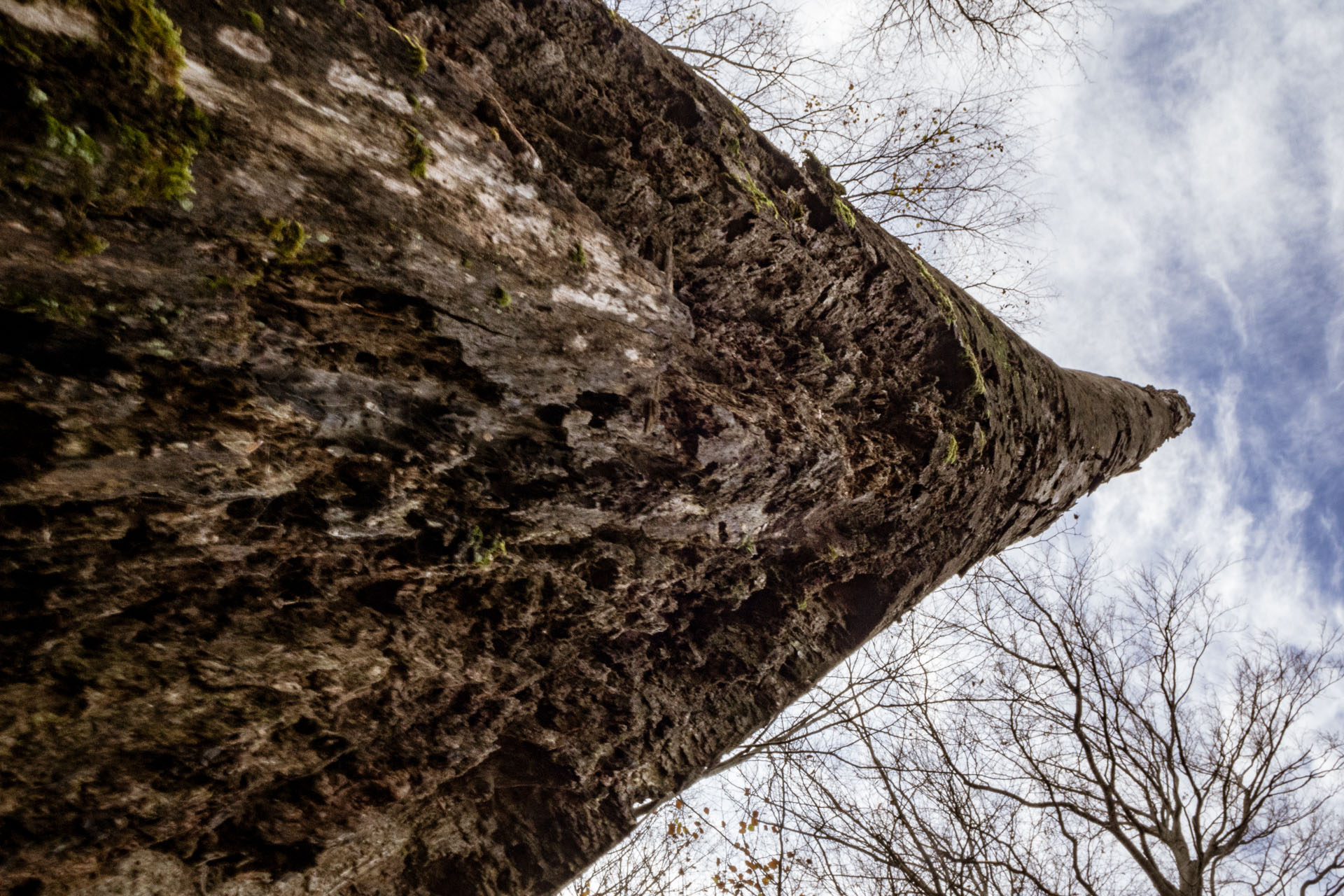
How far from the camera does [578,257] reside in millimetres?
2059

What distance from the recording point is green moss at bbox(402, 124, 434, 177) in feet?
5.39

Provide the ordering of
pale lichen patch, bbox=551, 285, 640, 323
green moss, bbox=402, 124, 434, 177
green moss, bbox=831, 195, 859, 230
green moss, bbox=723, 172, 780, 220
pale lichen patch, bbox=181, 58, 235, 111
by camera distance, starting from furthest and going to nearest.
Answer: green moss, bbox=831, 195, 859, 230 → green moss, bbox=723, 172, 780, 220 → pale lichen patch, bbox=551, 285, 640, 323 → green moss, bbox=402, 124, 434, 177 → pale lichen patch, bbox=181, 58, 235, 111

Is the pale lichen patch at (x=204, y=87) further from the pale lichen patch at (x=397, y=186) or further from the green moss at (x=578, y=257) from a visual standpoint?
the green moss at (x=578, y=257)

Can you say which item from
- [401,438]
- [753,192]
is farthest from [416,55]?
[753,192]

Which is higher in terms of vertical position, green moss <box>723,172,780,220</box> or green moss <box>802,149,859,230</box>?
green moss <box>802,149,859,230</box>

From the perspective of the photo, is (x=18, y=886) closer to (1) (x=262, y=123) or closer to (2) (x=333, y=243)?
(2) (x=333, y=243)

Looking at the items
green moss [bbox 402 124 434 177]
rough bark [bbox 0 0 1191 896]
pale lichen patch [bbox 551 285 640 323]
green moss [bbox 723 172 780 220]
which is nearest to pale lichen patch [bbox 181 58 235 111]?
rough bark [bbox 0 0 1191 896]

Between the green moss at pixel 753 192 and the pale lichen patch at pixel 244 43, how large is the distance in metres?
1.63

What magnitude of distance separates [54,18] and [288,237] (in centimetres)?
47

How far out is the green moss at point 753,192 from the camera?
2619 mm

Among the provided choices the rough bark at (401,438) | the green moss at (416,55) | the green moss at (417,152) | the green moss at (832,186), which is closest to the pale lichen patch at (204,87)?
the rough bark at (401,438)

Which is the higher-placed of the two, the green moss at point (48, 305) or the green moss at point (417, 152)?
the green moss at point (417, 152)

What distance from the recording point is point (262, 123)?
1.39 metres

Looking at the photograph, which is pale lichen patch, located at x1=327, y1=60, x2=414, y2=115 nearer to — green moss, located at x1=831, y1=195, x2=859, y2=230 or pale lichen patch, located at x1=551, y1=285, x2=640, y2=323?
pale lichen patch, located at x1=551, y1=285, x2=640, y2=323
